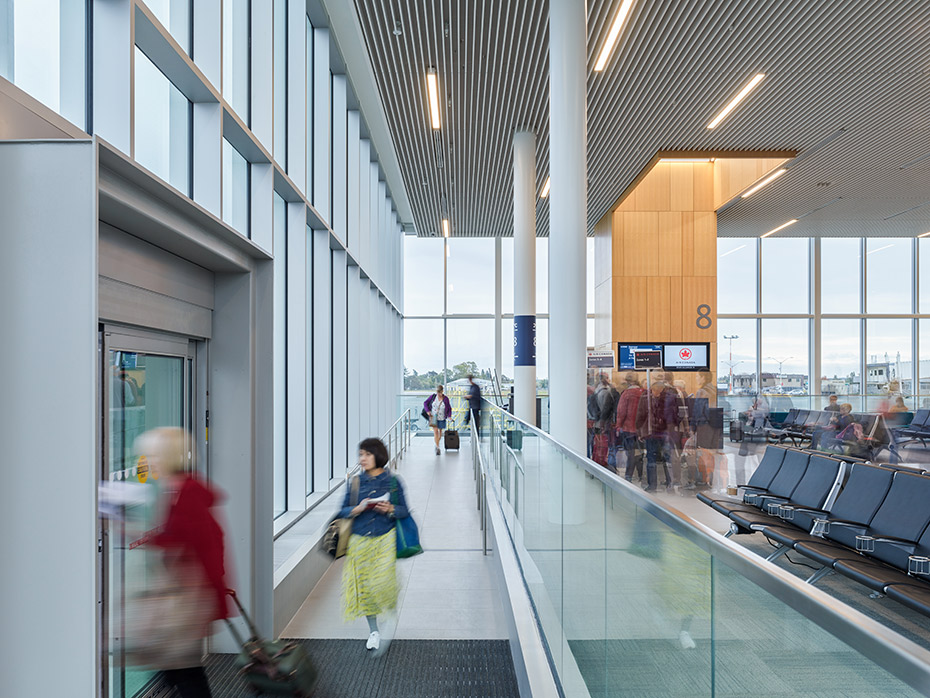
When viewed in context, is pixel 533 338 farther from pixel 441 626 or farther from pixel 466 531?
pixel 441 626

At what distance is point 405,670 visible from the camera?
3.99 metres

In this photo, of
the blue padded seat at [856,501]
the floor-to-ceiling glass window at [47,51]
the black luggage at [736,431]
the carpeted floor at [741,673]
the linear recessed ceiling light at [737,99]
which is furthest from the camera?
the black luggage at [736,431]

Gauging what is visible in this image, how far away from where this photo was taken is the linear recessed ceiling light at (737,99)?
26.3 feet

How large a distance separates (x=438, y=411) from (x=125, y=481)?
1147 centimetres

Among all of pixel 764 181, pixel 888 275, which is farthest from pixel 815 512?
pixel 888 275

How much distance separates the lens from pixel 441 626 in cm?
477

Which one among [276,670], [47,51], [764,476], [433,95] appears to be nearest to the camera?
[47,51]

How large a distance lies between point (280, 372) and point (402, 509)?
107 inches

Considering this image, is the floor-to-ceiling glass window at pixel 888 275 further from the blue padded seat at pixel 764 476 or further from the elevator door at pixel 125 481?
the elevator door at pixel 125 481

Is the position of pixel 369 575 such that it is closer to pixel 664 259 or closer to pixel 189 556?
pixel 189 556

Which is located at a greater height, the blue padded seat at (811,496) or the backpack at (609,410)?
the backpack at (609,410)

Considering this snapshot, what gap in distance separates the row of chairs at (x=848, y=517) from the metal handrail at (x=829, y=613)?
318 centimetres

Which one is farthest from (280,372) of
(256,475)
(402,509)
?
(402,509)

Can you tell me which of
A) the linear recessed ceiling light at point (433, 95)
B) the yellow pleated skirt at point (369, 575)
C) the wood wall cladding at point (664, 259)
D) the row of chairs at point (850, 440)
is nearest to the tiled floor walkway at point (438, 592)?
the yellow pleated skirt at point (369, 575)
